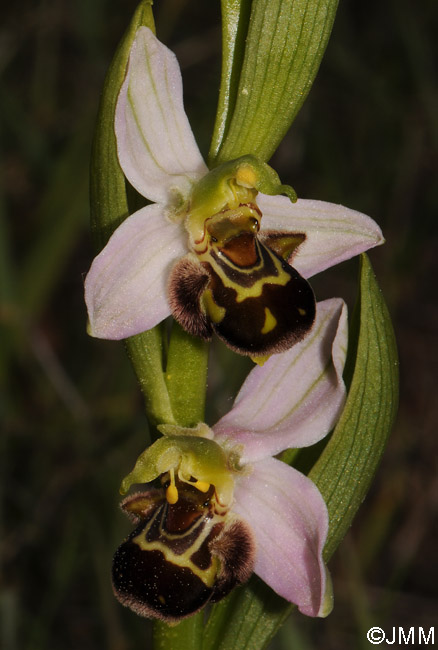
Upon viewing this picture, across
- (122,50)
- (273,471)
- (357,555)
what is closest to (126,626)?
(357,555)

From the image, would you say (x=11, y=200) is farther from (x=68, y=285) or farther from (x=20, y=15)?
(x=20, y=15)

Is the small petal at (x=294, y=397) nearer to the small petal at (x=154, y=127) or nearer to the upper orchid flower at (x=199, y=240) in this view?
the upper orchid flower at (x=199, y=240)

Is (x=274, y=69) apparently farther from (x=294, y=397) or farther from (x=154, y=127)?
(x=294, y=397)

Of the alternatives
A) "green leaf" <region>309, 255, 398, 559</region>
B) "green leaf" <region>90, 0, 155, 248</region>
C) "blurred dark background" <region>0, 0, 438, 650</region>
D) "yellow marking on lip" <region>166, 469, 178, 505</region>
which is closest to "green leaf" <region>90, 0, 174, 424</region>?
"green leaf" <region>90, 0, 155, 248</region>

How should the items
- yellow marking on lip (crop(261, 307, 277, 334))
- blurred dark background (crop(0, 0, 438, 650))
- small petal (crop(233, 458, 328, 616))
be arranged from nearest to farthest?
yellow marking on lip (crop(261, 307, 277, 334)) < small petal (crop(233, 458, 328, 616)) < blurred dark background (crop(0, 0, 438, 650))

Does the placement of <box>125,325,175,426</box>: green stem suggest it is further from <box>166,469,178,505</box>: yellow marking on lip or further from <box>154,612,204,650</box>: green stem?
<box>154,612,204,650</box>: green stem

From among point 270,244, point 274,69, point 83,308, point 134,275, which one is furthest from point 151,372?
point 83,308
